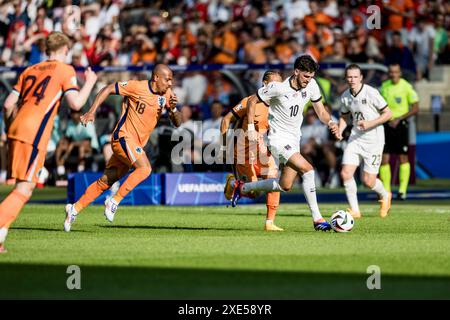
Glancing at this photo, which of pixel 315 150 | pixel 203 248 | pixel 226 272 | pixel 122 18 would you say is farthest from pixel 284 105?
pixel 122 18

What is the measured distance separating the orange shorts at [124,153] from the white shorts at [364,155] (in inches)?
166

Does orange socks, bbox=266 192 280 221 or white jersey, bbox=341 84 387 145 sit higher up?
white jersey, bbox=341 84 387 145

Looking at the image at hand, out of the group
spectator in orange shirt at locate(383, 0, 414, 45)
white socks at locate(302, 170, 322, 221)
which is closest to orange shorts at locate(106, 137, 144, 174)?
white socks at locate(302, 170, 322, 221)

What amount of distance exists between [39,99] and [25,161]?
0.71 metres

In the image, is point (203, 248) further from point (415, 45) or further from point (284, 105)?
point (415, 45)

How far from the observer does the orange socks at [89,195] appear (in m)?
15.8

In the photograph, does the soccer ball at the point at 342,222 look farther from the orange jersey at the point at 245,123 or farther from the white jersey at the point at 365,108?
the white jersey at the point at 365,108

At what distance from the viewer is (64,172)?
29016 millimetres

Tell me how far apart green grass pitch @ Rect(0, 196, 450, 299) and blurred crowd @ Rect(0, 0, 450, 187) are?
32.0 feet

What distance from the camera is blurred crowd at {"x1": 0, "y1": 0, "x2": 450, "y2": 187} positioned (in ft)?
91.9

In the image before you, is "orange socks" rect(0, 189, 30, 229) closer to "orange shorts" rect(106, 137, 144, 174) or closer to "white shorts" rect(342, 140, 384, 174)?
"orange shorts" rect(106, 137, 144, 174)

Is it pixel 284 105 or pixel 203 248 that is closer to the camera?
pixel 203 248
